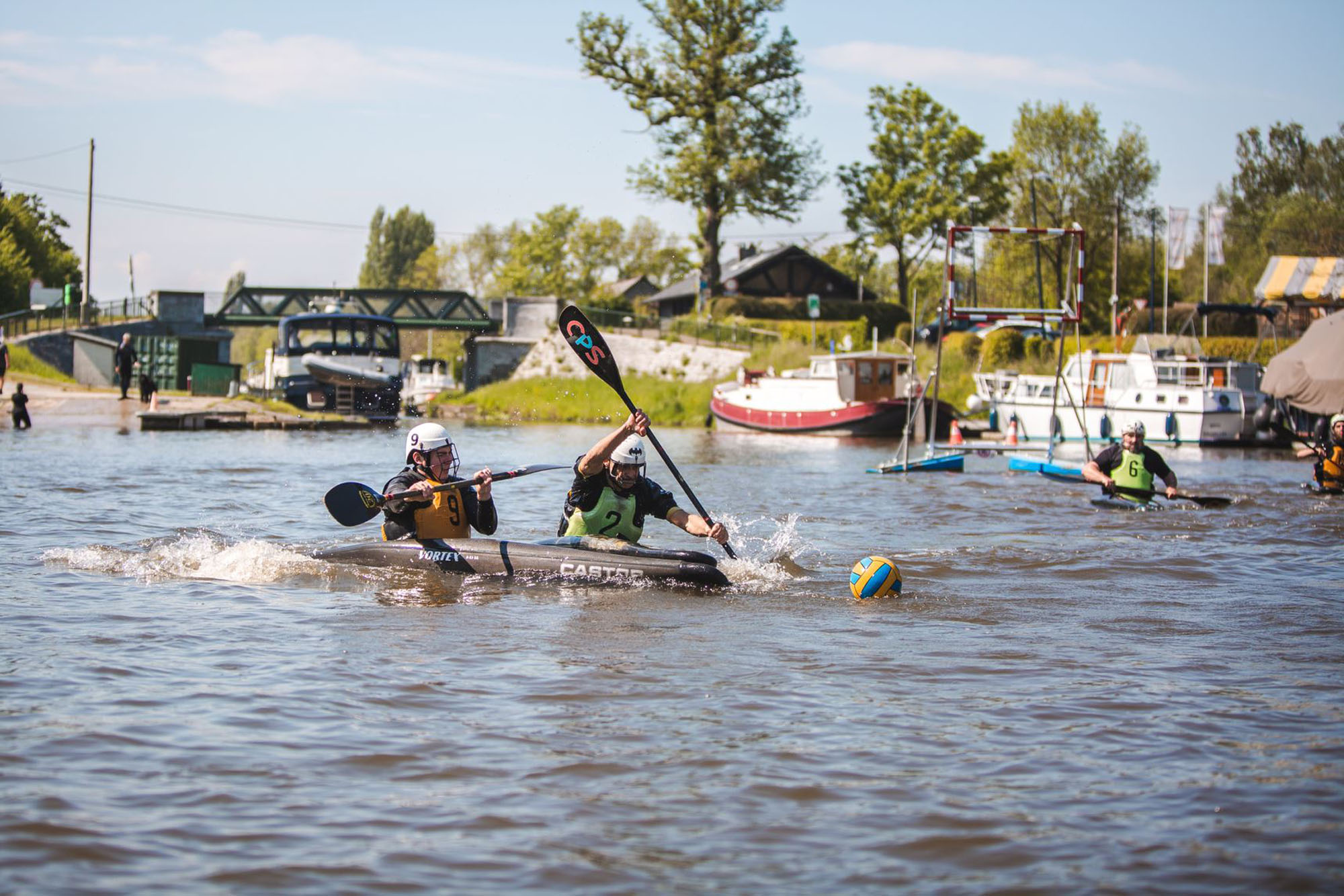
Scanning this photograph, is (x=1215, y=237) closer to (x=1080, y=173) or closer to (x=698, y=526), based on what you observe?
(x=1080, y=173)

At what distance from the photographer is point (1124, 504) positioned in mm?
15461

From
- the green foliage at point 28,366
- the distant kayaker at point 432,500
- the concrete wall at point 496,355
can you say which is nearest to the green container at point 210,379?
the green foliage at point 28,366

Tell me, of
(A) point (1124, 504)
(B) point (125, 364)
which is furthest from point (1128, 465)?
(B) point (125, 364)

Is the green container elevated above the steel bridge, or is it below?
below

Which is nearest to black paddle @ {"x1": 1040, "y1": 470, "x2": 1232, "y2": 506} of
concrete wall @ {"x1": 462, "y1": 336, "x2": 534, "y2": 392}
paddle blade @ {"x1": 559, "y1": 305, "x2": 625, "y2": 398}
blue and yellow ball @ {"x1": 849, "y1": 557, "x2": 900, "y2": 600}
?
blue and yellow ball @ {"x1": 849, "y1": 557, "x2": 900, "y2": 600}

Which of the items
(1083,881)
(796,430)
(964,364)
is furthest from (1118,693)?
(964,364)

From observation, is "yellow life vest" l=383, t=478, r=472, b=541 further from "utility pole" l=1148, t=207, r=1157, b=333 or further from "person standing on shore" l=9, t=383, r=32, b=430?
"utility pole" l=1148, t=207, r=1157, b=333

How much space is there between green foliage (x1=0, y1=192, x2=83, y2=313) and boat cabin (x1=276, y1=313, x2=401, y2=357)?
18.8m

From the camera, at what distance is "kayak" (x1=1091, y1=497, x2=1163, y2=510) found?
15266 mm

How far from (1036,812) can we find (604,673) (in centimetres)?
265

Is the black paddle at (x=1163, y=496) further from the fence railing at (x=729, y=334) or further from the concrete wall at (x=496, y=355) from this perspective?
the concrete wall at (x=496, y=355)

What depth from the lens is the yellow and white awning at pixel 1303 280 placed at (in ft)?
124

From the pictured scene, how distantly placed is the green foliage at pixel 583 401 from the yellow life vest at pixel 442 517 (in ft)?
99.7

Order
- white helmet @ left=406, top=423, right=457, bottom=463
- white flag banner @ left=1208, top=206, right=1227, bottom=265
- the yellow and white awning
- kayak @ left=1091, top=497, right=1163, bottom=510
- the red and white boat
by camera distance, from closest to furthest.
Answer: white helmet @ left=406, top=423, right=457, bottom=463 → kayak @ left=1091, top=497, right=1163, bottom=510 → the red and white boat → the yellow and white awning → white flag banner @ left=1208, top=206, right=1227, bottom=265
